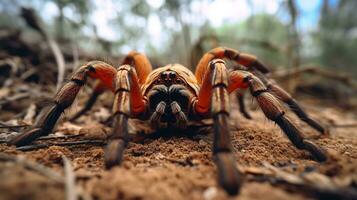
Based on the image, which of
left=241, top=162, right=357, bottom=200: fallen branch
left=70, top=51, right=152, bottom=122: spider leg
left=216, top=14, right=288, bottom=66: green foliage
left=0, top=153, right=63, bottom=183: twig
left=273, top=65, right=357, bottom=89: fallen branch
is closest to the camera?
left=241, top=162, right=357, bottom=200: fallen branch

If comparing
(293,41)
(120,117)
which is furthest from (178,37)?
(120,117)

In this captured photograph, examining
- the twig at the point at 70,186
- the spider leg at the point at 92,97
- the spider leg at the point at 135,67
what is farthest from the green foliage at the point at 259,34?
the twig at the point at 70,186

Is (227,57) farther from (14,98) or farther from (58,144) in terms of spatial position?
(14,98)

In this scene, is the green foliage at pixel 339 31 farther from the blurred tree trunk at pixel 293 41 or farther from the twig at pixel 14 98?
the twig at pixel 14 98

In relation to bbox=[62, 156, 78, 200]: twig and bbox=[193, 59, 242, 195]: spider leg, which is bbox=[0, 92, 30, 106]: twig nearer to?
bbox=[62, 156, 78, 200]: twig

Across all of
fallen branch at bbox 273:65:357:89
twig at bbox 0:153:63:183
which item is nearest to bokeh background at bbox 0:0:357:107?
fallen branch at bbox 273:65:357:89

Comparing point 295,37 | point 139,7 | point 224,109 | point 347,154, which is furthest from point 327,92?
point 224,109
